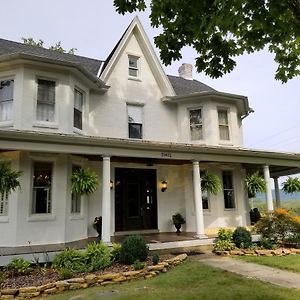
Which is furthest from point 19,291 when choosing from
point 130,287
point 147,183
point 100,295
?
point 147,183

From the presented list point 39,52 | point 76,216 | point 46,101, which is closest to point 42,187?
point 76,216

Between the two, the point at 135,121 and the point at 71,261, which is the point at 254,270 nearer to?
the point at 71,261

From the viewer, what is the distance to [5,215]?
9852 millimetres

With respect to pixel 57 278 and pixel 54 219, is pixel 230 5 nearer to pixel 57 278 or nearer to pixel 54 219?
pixel 57 278

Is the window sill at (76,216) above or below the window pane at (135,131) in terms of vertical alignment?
below

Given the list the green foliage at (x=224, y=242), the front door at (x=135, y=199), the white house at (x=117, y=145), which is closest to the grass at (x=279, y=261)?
the green foliage at (x=224, y=242)

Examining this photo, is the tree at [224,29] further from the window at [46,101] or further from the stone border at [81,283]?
the window at [46,101]

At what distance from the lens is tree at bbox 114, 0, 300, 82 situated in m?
4.44

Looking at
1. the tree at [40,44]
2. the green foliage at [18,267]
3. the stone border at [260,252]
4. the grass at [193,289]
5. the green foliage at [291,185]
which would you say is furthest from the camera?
the tree at [40,44]

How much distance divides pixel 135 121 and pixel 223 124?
4267mm

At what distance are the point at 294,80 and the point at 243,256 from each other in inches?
260

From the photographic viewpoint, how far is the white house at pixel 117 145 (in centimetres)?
999

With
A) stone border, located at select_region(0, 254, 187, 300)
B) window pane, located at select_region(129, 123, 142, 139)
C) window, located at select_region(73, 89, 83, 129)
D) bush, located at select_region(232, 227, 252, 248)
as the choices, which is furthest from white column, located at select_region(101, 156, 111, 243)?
bush, located at select_region(232, 227, 252, 248)

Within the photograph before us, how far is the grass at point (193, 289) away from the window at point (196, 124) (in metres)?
7.50
